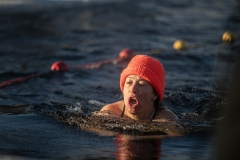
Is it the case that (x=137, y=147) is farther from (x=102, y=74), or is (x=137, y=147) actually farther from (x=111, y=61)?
(x=111, y=61)

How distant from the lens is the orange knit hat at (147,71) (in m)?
5.78

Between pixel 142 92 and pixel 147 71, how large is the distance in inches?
9.4

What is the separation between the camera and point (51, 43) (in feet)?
38.3

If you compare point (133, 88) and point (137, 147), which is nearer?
point (137, 147)

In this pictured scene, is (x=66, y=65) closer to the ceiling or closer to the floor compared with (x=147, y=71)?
closer to the floor

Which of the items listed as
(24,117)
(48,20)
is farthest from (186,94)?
(48,20)

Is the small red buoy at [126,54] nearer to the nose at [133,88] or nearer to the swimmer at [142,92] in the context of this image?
the swimmer at [142,92]

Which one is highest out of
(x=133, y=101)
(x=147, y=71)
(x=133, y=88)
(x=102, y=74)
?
(x=147, y=71)

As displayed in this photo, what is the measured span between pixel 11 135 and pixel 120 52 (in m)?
5.76

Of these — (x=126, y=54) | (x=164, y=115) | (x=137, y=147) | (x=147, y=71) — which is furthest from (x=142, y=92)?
(x=126, y=54)

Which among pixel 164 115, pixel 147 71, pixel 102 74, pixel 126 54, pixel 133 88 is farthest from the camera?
pixel 126 54

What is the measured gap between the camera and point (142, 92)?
572 cm

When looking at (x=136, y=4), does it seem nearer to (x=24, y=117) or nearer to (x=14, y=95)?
(x=14, y=95)

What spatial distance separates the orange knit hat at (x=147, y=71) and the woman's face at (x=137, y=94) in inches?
2.1
